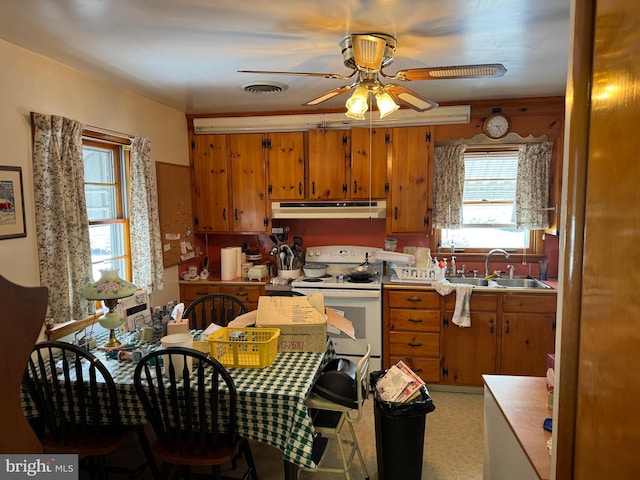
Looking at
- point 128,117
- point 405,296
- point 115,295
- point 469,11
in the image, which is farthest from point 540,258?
point 128,117

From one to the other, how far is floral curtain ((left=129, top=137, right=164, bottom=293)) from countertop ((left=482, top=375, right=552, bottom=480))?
104 inches

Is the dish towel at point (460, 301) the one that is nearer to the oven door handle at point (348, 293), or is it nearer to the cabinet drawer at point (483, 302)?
the cabinet drawer at point (483, 302)

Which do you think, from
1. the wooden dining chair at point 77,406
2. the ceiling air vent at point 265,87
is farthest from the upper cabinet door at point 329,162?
the wooden dining chair at point 77,406

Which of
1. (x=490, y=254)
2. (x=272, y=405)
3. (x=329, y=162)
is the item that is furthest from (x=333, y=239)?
(x=272, y=405)

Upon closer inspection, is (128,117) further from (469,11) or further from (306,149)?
(469,11)

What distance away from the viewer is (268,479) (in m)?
2.42

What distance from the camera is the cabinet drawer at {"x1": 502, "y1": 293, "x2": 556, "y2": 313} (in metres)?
3.32

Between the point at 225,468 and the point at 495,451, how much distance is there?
165cm

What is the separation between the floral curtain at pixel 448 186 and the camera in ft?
12.6

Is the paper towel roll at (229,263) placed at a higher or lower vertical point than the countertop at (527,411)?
higher

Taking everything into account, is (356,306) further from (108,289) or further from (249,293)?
(108,289)

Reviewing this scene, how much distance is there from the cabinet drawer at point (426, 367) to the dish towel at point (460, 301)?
42 centimetres

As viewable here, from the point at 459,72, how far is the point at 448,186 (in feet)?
7.07

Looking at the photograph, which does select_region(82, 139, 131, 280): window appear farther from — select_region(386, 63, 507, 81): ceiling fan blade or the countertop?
the countertop
